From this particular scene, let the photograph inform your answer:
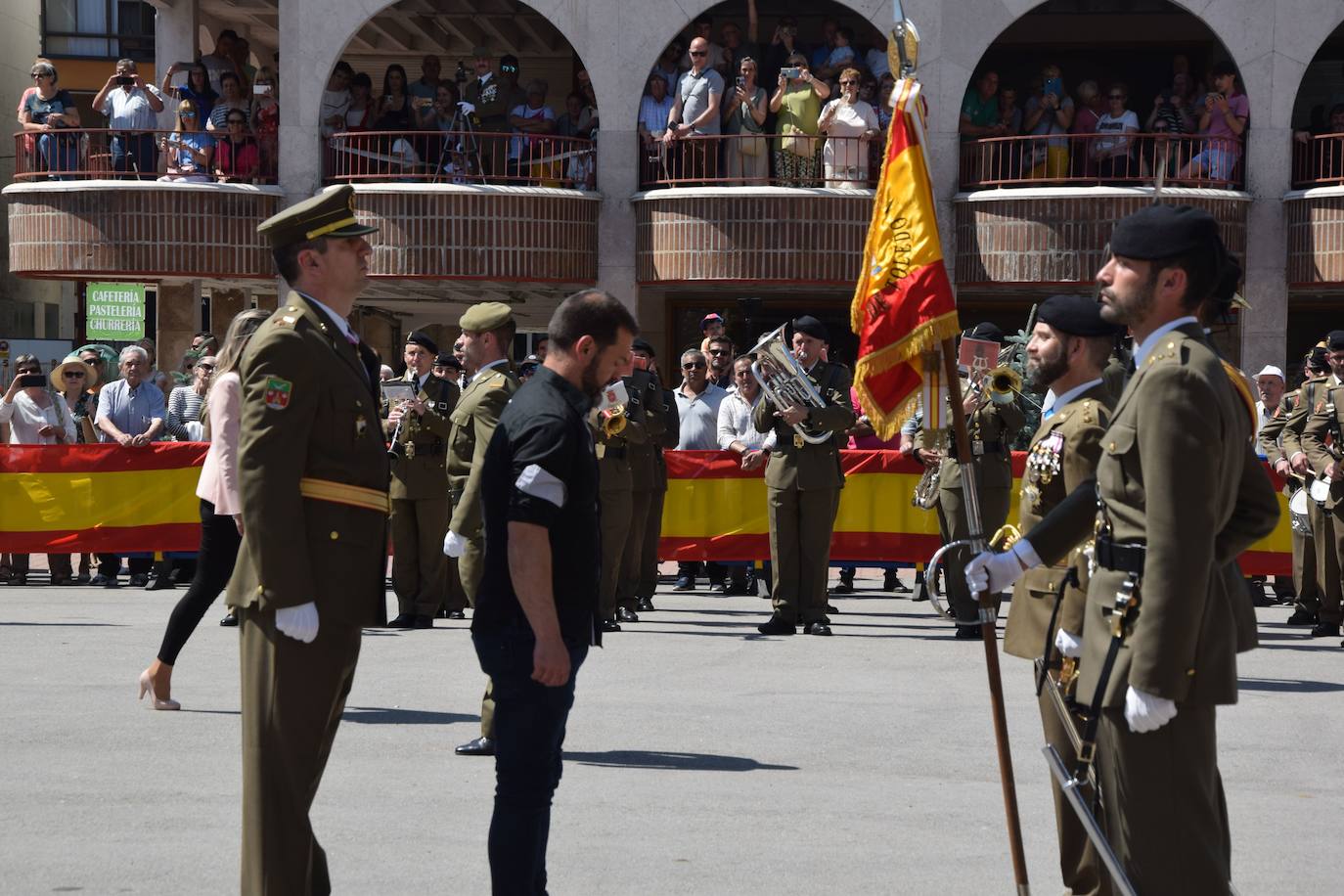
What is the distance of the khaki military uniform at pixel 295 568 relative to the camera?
5.16m

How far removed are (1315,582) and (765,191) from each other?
454 inches

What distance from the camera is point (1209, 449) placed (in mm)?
4332

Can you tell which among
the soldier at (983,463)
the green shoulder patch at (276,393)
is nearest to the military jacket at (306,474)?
the green shoulder patch at (276,393)

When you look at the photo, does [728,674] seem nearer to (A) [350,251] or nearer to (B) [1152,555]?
(A) [350,251]

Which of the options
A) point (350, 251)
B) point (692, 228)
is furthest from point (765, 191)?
point (350, 251)

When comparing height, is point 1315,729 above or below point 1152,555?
below

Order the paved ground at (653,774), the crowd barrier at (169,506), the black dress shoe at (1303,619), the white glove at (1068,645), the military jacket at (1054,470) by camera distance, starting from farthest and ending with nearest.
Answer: the crowd barrier at (169,506)
the black dress shoe at (1303,619)
the paved ground at (653,774)
the military jacket at (1054,470)
the white glove at (1068,645)

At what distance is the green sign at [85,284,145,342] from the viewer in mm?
29672

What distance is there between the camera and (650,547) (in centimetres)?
1473

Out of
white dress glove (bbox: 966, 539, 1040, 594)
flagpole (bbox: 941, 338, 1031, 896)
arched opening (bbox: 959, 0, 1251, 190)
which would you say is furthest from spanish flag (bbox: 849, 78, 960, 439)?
arched opening (bbox: 959, 0, 1251, 190)

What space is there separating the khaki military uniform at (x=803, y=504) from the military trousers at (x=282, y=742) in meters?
7.78

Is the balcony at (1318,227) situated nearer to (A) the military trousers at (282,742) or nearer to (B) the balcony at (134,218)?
(B) the balcony at (134,218)

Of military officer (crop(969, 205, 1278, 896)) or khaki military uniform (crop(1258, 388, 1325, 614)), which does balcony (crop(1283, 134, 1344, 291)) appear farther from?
military officer (crop(969, 205, 1278, 896))

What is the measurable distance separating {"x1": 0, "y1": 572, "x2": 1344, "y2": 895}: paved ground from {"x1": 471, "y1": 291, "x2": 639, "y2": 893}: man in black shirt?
0.86 meters
